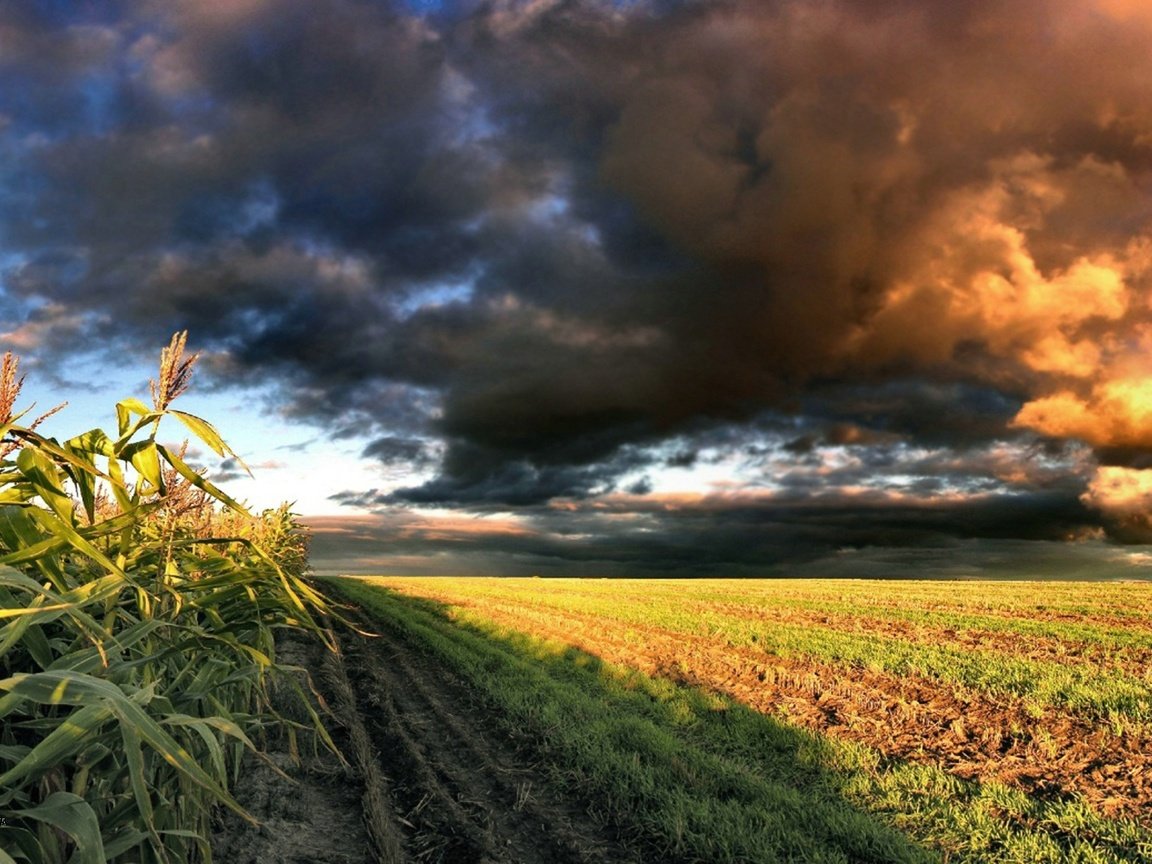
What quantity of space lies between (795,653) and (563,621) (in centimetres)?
826

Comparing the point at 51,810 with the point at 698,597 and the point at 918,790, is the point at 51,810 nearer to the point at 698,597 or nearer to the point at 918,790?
the point at 918,790

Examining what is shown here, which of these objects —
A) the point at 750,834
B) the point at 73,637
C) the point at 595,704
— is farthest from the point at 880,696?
the point at 73,637

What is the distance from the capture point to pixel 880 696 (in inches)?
459

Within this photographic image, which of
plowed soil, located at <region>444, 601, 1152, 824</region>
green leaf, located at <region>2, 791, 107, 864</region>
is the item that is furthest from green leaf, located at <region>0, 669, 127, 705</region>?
plowed soil, located at <region>444, 601, 1152, 824</region>

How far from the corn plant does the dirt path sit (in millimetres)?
2778

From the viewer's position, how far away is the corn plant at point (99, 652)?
5.66ft

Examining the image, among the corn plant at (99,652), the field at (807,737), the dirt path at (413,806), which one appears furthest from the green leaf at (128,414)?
the field at (807,737)

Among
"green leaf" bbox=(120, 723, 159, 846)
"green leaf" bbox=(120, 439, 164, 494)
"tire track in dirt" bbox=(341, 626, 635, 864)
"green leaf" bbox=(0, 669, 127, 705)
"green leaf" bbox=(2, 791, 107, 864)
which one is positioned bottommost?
"tire track in dirt" bbox=(341, 626, 635, 864)

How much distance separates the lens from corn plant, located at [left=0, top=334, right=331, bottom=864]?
1.73 metres

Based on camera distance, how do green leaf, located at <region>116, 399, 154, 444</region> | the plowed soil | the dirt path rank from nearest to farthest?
1. green leaf, located at <region>116, 399, 154, 444</region>
2. the dirt path
3. the plowed soil

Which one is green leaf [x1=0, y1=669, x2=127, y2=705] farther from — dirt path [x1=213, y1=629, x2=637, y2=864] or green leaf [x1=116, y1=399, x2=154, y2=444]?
dirt path [x1=213, y1=629, x2=637, y2=864]

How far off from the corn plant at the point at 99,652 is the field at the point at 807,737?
3.71m

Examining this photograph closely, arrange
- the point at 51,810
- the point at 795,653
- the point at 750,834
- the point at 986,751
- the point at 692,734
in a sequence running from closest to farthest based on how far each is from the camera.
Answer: the point at 51,810
the point at 750,834
the point at 986,751
the point at 692,734
the point at 795,653

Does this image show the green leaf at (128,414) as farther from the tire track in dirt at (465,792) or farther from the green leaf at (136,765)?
the tire track in dirt at (465,792)
